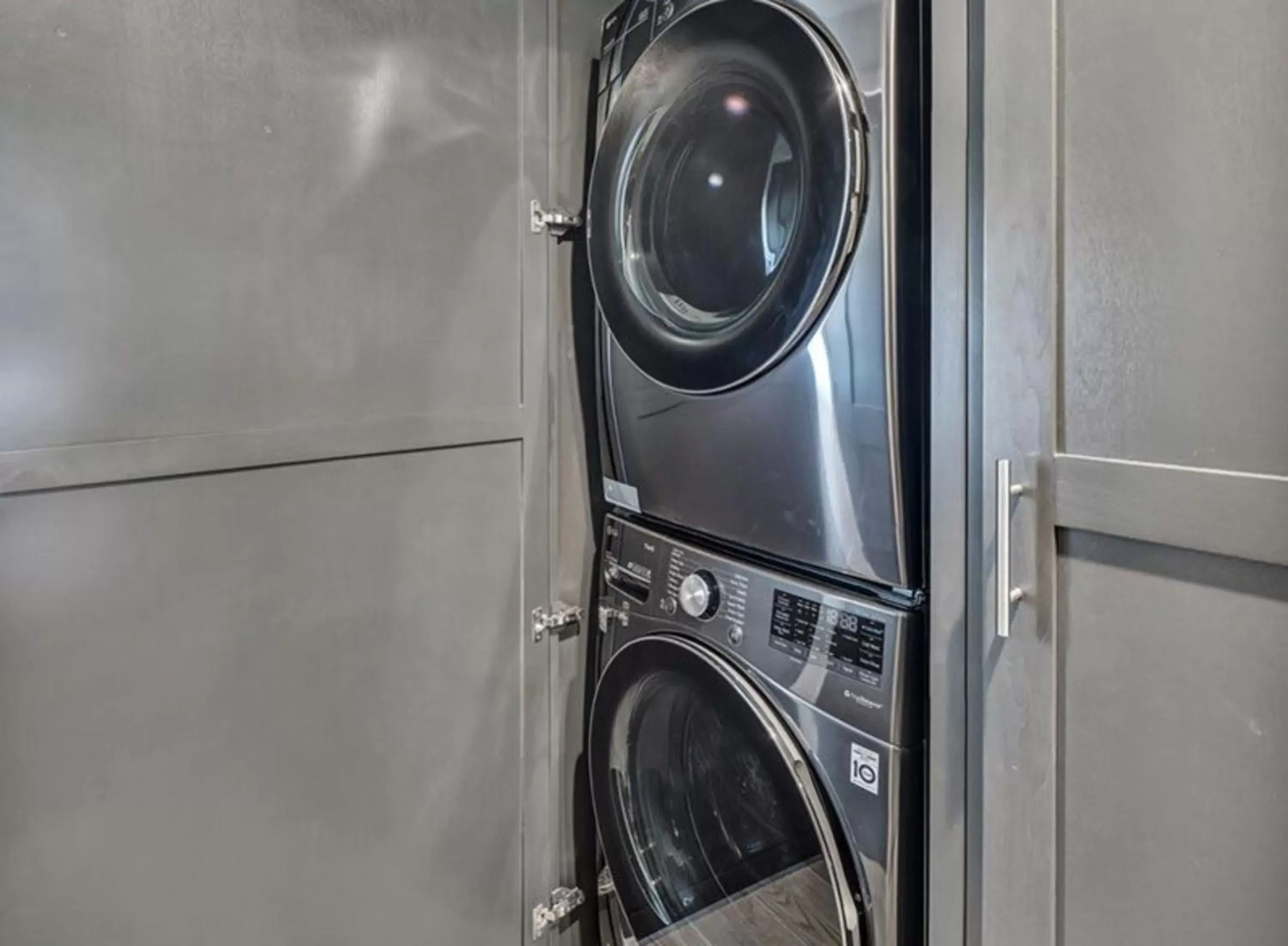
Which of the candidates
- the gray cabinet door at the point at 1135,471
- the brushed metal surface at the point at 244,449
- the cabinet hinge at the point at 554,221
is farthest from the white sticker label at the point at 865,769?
the cabinet hinge at the point at 554,221

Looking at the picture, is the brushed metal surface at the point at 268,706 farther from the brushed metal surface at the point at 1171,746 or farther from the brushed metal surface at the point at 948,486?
the brushed metal surface at the point at 1171,746

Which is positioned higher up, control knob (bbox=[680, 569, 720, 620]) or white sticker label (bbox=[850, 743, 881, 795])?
control knob (bbox=[680, 569, 720, 620])

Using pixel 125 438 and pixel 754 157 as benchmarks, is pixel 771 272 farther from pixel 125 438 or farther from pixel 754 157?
pixel 125 438

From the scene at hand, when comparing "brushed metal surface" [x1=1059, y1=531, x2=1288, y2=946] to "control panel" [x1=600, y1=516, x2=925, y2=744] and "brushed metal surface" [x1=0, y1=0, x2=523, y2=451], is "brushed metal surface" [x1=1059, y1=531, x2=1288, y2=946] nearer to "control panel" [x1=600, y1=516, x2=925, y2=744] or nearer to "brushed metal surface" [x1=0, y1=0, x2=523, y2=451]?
"control panel" [x1=600, y1=516, x2=925, y2=744]

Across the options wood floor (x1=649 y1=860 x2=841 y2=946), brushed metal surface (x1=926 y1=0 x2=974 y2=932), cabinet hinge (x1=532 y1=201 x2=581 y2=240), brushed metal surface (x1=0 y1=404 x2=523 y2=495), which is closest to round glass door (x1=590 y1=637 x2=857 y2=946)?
wood floor (x1=649 y1=860 x2=841 y2=946)

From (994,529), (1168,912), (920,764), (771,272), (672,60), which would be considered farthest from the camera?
(672,60)

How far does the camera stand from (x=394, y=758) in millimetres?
1179

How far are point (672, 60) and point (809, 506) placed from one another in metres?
0.71

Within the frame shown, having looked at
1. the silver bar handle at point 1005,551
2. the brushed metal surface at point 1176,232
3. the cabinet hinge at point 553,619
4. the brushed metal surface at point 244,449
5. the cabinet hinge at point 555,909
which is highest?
the brushed metal surface at point 1176,232

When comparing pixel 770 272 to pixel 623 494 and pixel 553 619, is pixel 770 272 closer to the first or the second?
pixel 623 494

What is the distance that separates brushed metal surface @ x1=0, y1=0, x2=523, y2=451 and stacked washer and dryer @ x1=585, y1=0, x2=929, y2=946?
8.8 inches

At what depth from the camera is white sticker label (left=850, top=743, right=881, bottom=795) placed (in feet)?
2.87

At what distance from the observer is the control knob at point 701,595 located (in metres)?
1.10

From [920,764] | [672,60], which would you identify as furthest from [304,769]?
[672,60]
